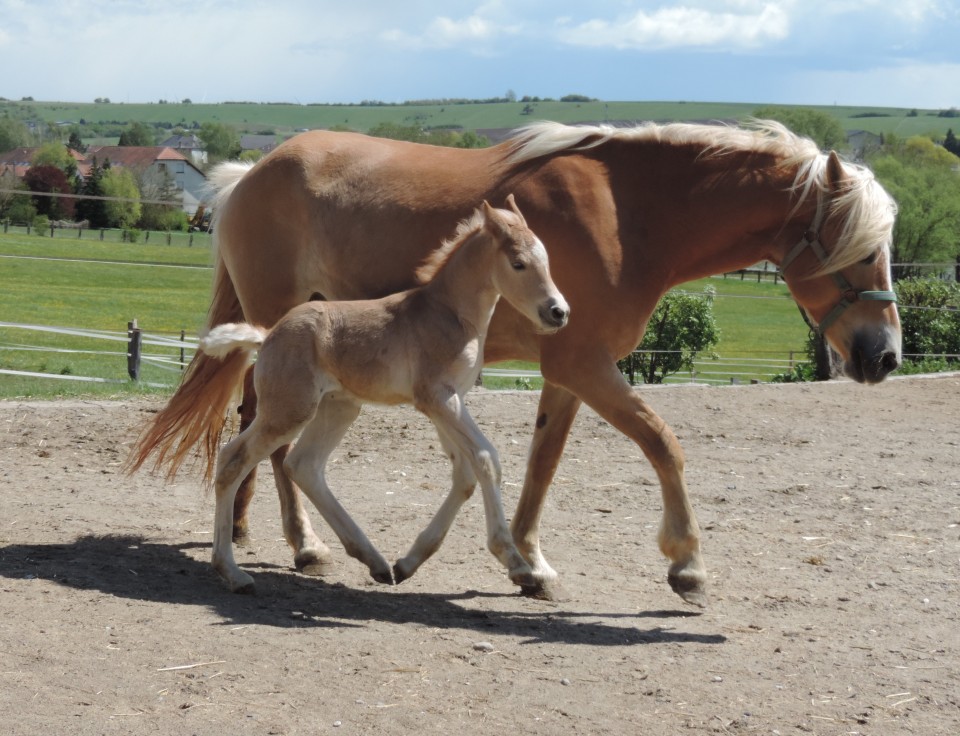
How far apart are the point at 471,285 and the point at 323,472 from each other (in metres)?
1.11

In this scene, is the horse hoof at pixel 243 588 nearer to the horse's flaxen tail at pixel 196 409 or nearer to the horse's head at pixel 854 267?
the horse's flaxen tail at pixel 196 409

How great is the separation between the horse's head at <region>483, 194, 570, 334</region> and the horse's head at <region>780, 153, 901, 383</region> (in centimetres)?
136

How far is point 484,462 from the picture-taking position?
14.7 feet

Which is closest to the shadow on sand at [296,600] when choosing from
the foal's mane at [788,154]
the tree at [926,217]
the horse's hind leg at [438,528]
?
the horse's hind leg at [438,528]

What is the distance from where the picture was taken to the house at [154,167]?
65750mm

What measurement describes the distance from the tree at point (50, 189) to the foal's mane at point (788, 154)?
43.0 m

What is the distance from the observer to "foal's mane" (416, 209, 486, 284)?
4820 millimetres

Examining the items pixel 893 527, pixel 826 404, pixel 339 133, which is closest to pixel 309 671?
pixel 339 133

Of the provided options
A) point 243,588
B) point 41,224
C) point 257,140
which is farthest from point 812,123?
point 243,588

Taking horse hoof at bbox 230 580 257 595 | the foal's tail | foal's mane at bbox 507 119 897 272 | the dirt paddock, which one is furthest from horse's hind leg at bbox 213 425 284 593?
foal's mane at bbox 507 119 897 272

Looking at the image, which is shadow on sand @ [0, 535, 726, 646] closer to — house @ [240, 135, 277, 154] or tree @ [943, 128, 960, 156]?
tree @ [943, 128, 960, 156]

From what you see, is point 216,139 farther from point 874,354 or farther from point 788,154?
point 874,354

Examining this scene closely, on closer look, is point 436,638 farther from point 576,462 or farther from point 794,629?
point 576,462

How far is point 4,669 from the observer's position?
11.7 feet
